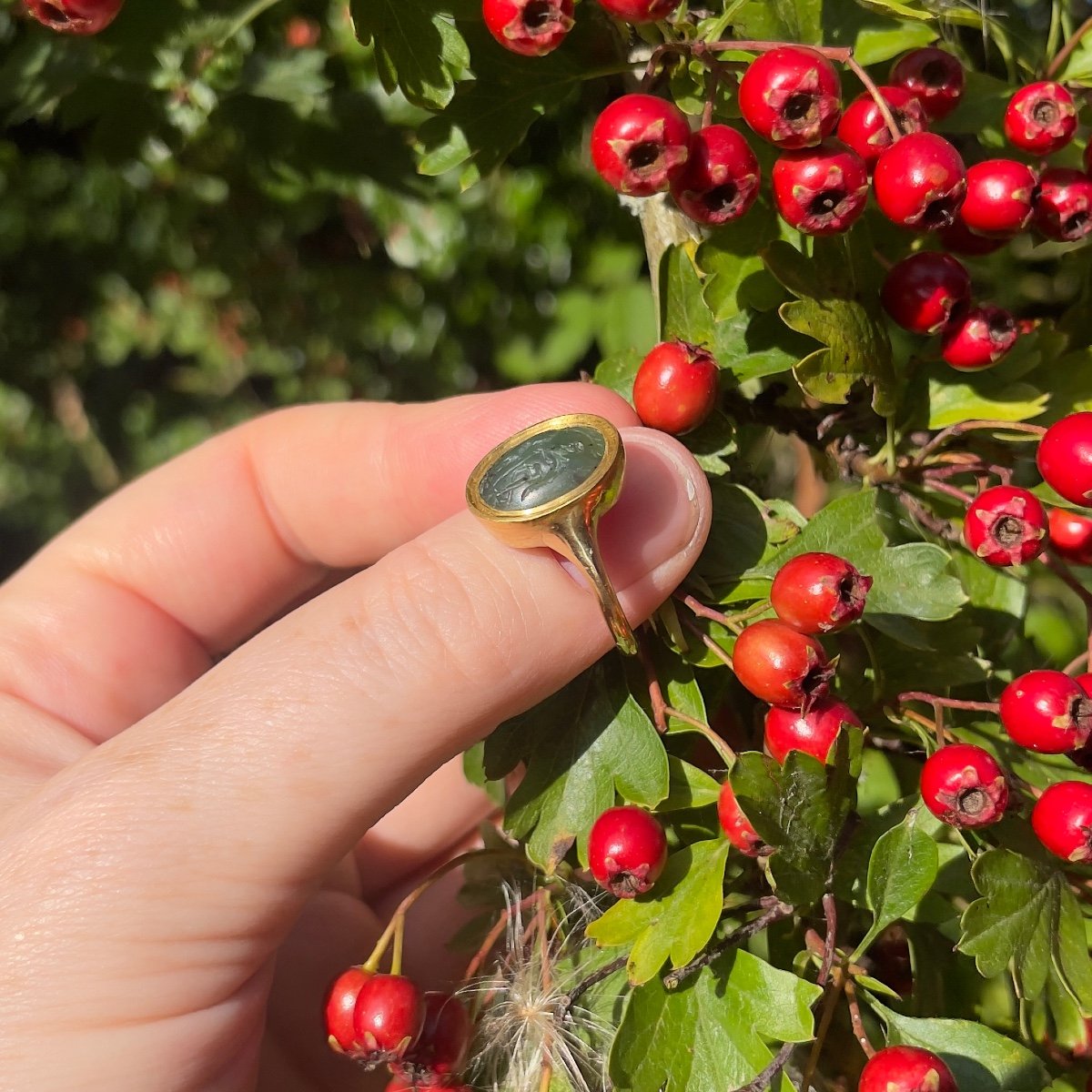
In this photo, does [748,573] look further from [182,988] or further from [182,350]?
[182,350]

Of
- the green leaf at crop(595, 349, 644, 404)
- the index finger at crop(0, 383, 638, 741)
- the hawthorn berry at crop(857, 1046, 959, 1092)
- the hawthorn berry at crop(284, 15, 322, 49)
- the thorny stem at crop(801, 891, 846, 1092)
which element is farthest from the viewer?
the hawthorn berry at crop(284, 15, 322, 49)

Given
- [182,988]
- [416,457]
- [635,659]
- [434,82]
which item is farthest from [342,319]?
[182,988]

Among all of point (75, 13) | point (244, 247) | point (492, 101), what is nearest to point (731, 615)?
point (492, 101)

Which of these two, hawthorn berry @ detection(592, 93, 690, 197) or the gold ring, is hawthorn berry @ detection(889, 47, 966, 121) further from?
the gold ring

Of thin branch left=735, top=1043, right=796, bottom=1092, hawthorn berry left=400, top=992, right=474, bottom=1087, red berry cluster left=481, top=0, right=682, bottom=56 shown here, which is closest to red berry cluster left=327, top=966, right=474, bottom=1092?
hawthorn berry left=400, top=992, right=474, bottom=1087

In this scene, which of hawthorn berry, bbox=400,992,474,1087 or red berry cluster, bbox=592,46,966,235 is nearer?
red berry cluster, bbox=592,46,966,235

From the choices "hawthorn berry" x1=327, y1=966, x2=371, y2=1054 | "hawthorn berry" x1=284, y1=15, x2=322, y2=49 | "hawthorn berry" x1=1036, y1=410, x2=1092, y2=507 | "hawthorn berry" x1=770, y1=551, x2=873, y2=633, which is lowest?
"hawthorn berry" x1=327, y1=966, x2=371, y2=1054

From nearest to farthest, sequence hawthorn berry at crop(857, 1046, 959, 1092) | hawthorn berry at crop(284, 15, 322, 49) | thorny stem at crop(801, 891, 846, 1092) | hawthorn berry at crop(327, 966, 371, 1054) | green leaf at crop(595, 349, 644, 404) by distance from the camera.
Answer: hawthorn berry at crop(857, 1046, 959, 1092)
thorny stem at crop(801, 891, 846, 1092)
hawthorn berry at crop(327, 966, 371, 1054)
green leaf at crop(595, 349, 644, 404)
hawthorn berry at crop(284, 15, 322, 49)

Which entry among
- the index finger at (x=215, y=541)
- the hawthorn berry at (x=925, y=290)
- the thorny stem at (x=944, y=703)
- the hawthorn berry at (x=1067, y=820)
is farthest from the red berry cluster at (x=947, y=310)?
the index finger at (x=215, y=541)
